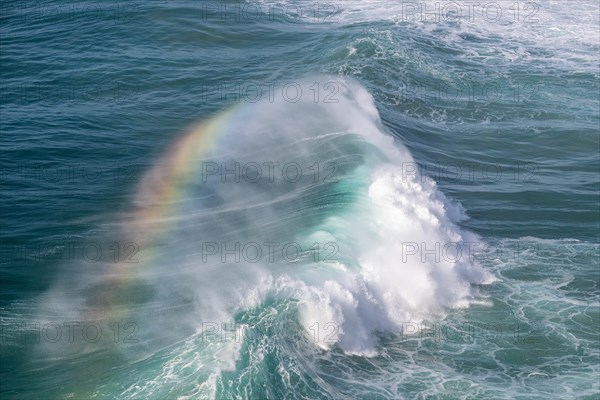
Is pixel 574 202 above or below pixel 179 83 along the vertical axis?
below

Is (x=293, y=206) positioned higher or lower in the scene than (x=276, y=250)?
higher

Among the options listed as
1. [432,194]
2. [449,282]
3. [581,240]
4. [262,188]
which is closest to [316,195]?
[262,188]

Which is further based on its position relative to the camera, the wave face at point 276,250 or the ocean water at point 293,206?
the wave face at point 276,250

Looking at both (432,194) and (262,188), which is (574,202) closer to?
(432,194)

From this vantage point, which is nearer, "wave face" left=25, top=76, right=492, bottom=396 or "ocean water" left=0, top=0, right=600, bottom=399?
"ocean water" left=0, top=0, right=600, bottom=399
